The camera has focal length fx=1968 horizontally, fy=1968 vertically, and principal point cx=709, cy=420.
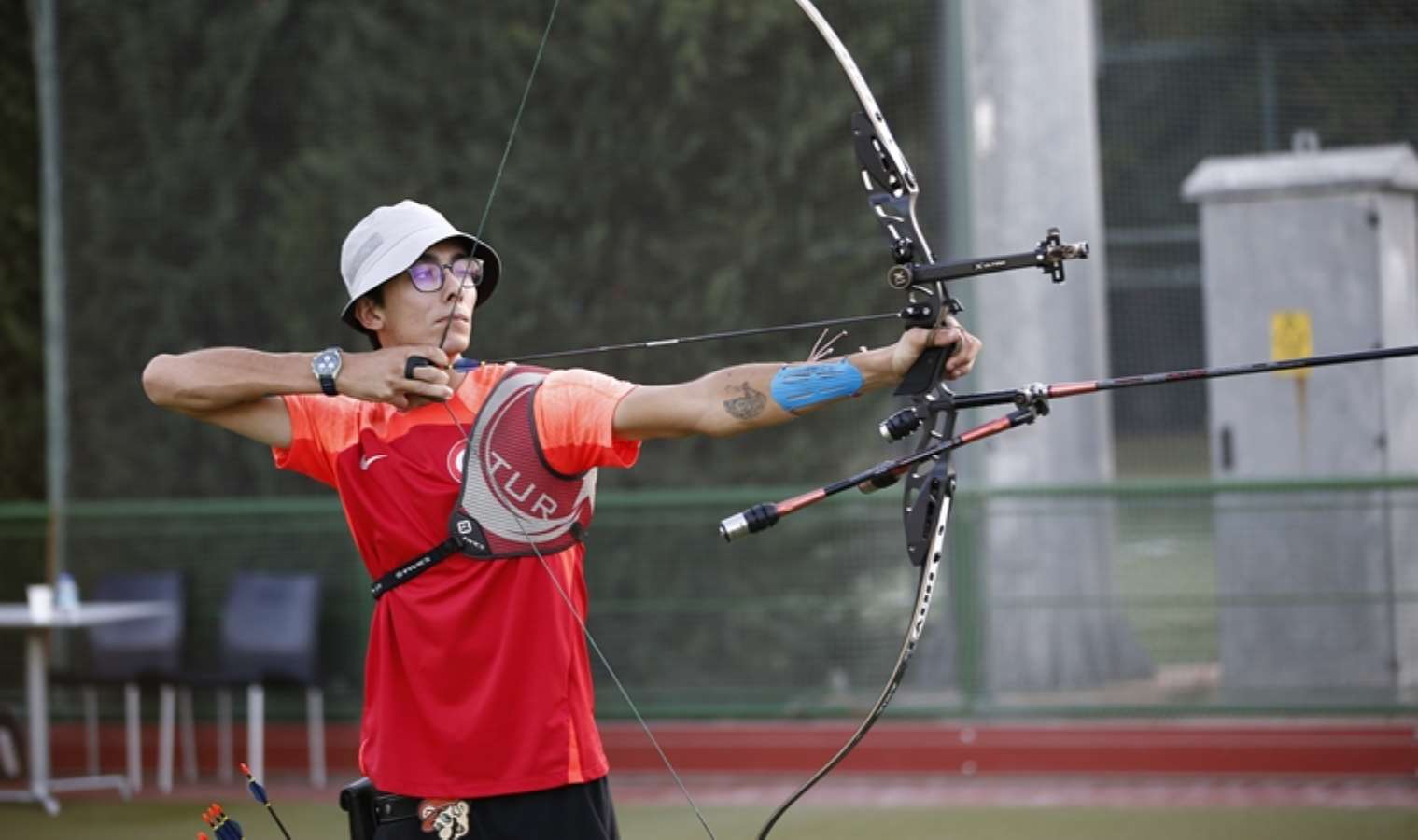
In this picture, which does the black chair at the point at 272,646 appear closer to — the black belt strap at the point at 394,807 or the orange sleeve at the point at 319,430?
the orange sleeve at the point at 319,430

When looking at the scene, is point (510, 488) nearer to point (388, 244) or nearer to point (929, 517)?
point (388, 244)

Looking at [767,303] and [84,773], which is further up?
[767,303]

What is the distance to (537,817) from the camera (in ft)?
9.71

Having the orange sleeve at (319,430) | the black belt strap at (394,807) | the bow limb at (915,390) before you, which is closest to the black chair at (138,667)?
the orange sleeve at (319,430)

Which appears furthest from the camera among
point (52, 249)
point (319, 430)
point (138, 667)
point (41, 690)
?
point (52, 249)

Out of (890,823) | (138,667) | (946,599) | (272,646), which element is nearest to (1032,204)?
(946,599)

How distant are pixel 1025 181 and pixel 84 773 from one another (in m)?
4.48

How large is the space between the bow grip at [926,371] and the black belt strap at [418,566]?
72 cm

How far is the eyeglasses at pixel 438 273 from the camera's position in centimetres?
313

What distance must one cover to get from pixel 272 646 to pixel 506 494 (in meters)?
4.84

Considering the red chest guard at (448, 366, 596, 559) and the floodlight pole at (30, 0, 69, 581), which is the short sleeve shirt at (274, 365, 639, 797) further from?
the floodlight pole at (30, 0, 69, 581)

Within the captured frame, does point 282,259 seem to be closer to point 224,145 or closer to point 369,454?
point 224,145

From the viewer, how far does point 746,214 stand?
8.34 metres

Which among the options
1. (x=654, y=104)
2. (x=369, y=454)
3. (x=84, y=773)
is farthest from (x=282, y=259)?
(x=369, y=454)
